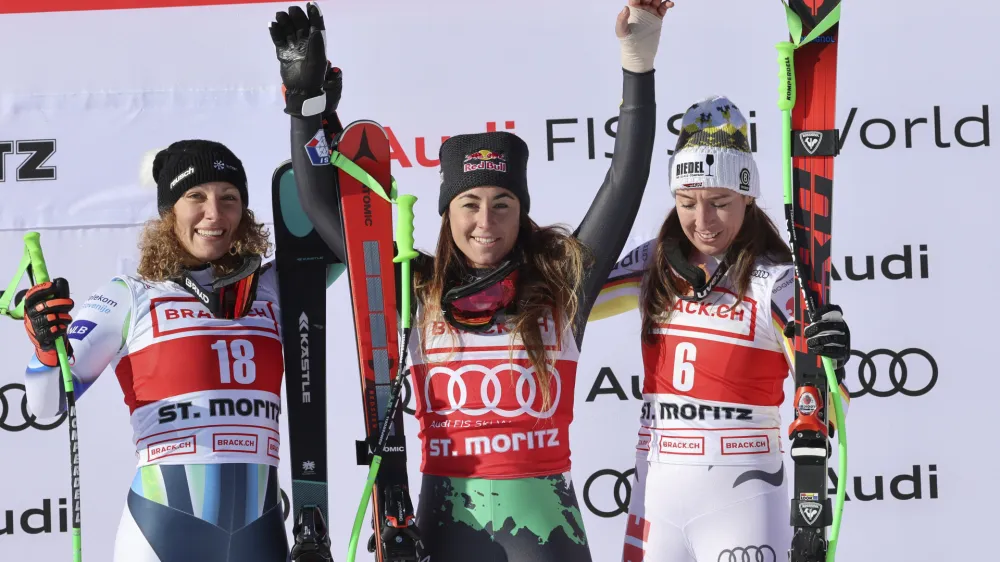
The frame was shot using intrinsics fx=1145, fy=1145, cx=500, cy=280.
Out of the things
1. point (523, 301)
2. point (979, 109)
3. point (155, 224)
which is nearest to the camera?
point (523, 301)

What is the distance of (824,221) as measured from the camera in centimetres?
311

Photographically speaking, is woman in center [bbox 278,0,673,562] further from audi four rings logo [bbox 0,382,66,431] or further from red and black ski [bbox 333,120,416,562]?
audi four rings logo [bbox 0,382,66,431]

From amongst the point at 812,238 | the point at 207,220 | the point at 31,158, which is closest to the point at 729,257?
the point at 812,238

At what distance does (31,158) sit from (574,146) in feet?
6.94

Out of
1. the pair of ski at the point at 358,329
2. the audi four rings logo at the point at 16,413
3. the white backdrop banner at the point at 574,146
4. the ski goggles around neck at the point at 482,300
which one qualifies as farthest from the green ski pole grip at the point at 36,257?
the audi four rings logo at the point at 16,413

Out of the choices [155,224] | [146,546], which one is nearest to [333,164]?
[155,224]

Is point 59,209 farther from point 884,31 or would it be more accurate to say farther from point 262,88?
point 884,31

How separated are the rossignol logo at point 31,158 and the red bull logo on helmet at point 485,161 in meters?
2.16

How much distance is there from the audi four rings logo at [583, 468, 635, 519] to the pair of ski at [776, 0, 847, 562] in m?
1.46

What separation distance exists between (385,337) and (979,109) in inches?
104

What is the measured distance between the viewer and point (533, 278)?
121 inches

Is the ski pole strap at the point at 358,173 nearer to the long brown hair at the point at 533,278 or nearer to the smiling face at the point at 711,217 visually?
the long brown hair at the point at 533,278

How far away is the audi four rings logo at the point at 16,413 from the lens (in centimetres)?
446

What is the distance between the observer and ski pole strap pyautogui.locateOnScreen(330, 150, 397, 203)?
3.16m
